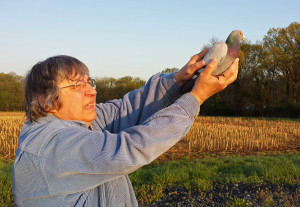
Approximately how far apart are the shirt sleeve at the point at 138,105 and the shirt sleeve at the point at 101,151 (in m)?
0.70

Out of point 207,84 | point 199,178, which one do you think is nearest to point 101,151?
point 207,84

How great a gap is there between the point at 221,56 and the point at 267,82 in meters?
48.0

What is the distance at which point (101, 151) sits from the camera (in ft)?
4.50

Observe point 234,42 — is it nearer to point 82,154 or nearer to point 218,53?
point 218,53

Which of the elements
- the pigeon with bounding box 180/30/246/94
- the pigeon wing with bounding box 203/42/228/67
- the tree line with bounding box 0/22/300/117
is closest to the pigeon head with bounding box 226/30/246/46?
the pigeon with bounding box 180/30/246/94

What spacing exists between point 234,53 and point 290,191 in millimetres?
5897

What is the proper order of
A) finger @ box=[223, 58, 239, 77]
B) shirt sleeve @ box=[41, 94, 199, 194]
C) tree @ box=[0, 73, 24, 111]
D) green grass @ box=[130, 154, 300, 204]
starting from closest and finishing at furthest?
shirt sleeve @ box=[41, 94, 199, 194], finger @ box=[223, 58, 239, 77], green grass @ box=[130, 154, 300, 204], tree @ box=[0, 73, 24, 111]

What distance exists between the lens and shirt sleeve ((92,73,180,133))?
7.08 feet

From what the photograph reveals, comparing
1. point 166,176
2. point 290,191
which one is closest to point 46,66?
point 166,176

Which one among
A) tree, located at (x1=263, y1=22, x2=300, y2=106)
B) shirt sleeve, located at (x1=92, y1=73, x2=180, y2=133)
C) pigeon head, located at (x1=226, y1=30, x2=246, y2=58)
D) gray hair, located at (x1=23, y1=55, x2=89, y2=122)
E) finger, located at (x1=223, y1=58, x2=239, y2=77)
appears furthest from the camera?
tree, located at (x1=263, y1=22, x2=300, y2=106)

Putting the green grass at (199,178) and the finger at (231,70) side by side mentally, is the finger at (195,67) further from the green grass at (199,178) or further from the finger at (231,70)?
the green grass at (199,178)

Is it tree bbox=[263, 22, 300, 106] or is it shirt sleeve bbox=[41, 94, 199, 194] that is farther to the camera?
tree bbox=[263, 22, 300, 106]

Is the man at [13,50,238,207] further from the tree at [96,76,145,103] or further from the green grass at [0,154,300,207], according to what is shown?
the tree at [96,76,145,103]

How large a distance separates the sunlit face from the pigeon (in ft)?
2.27
